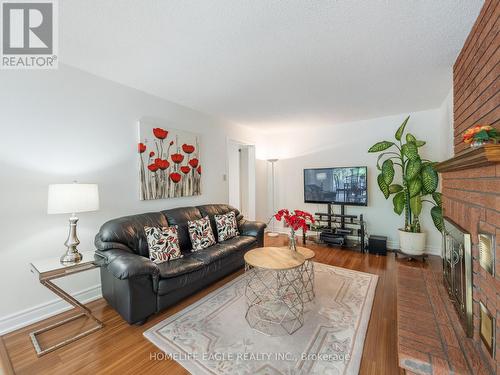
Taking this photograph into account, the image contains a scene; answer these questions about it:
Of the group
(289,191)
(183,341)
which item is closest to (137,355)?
(183,341)

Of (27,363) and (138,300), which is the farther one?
(138,300)

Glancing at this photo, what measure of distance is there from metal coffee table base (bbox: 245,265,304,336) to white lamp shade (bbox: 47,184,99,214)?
1685 mm

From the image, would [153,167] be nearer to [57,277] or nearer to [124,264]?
[124,264]

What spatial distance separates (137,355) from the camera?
5.48ft

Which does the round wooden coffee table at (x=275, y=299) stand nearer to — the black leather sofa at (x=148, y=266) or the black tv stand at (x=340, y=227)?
the black leather sofa at (x=148, y=266)

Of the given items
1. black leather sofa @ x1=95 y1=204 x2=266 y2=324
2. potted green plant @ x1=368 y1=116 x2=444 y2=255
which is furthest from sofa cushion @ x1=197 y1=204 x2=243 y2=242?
potted green plant @ x1=368 y1=116 x2=444 y2=255

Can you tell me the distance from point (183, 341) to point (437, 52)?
3.46 metres

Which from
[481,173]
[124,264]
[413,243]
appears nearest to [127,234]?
[124,264]

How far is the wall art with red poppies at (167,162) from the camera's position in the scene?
298cm

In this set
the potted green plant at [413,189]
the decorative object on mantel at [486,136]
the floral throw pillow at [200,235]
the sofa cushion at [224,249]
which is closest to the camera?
the decorative object on mantel at [486,136]

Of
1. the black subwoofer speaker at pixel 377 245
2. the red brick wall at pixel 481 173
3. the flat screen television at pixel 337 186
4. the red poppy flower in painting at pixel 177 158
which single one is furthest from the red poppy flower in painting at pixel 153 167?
the black subwoofer speaker at pixel 377 245

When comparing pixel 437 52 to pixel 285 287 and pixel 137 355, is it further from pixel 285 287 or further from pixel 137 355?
pixel 137 355

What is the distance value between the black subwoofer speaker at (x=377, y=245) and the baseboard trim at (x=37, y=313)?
4.14 metres

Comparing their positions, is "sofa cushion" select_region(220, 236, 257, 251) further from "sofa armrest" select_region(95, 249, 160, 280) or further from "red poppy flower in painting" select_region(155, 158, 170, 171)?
"red poppy flower in painting" select_region(155, 158, 170, 171)
